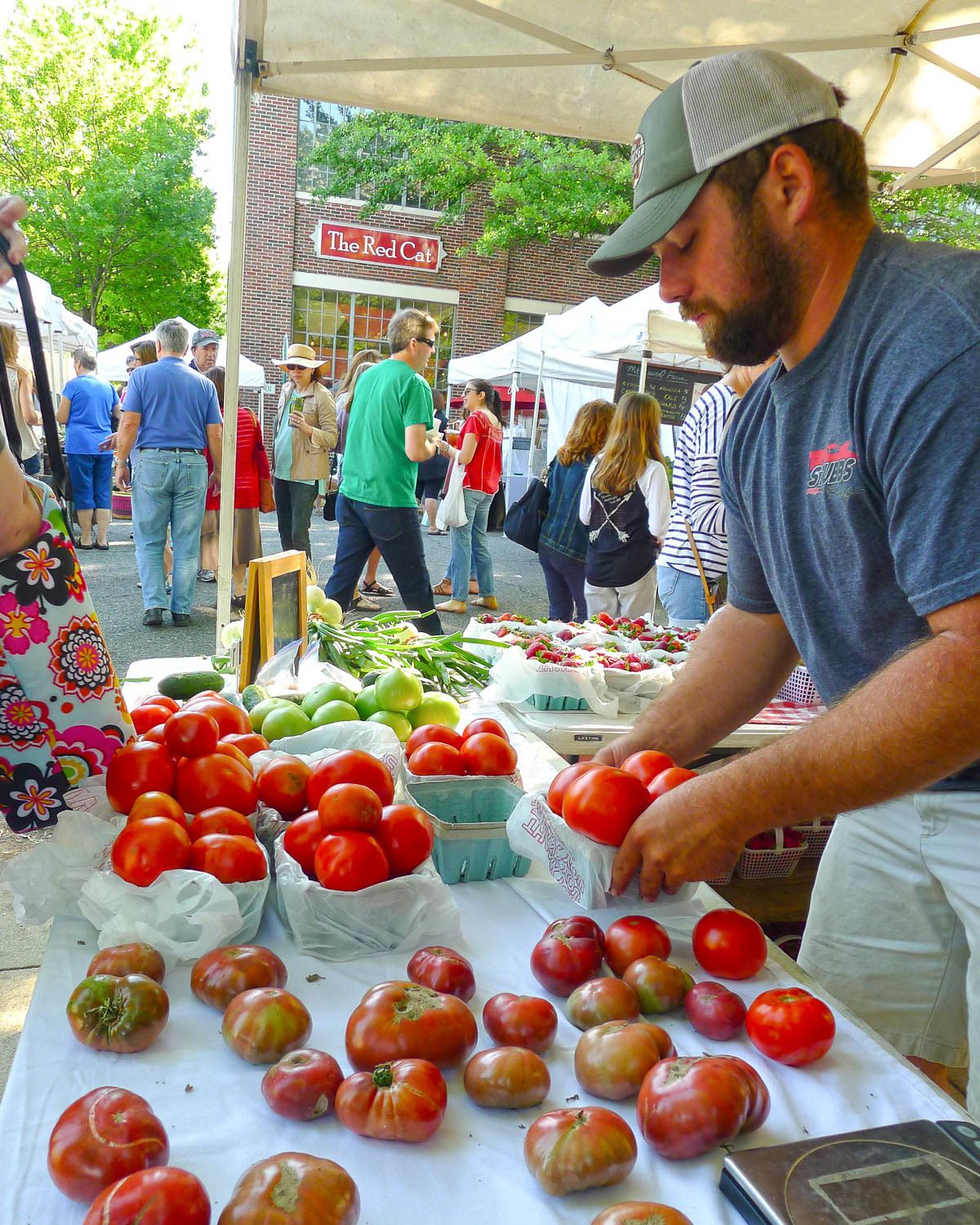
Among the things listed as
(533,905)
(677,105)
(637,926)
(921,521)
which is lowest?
(533,905)

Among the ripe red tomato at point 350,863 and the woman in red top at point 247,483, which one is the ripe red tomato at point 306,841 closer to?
the ripe red tomato at point 350,863

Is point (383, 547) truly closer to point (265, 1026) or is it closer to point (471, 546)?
point (471, 546)

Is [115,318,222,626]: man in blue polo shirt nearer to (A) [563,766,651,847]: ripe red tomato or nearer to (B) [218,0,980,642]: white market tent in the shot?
(B) [218,0,980,642]: white market tent

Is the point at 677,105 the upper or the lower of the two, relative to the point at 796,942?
upper

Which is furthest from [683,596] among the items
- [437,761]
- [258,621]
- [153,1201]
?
[153,1201]

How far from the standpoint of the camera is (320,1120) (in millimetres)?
1130

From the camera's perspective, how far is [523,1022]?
4.13 ft

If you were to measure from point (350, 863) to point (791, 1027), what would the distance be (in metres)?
0.69

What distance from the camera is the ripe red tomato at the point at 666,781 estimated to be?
161cm

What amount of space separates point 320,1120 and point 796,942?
2.60m

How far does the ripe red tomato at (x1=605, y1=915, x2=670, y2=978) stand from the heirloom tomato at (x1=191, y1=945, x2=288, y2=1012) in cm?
51

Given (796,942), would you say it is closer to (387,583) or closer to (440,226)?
(387,583)

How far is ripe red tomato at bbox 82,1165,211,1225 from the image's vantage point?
883 millimetres

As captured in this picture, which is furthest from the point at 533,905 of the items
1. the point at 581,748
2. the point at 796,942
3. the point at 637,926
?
the point at 796,942
